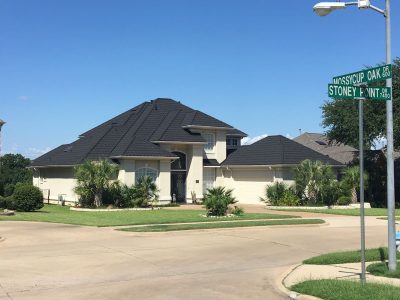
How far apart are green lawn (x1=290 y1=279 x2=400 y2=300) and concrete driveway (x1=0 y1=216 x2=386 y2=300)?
0.56 metres

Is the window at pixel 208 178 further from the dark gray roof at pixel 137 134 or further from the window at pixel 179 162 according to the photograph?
the dark gray roof at pixel 137 134

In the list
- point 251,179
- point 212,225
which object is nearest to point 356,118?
point 251,179

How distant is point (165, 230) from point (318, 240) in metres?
5.54

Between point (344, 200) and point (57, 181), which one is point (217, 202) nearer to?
point (344, 200)

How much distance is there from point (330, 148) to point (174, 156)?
2746cm

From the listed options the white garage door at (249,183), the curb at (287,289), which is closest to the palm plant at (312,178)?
the white garage door at (249,183)

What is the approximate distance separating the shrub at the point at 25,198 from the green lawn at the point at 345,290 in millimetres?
22611

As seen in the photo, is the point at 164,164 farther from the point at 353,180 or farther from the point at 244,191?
the point at 353,180

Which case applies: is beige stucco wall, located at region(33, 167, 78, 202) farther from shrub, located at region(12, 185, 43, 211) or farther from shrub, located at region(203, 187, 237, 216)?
shrub, located at region(203, 187, 237, 216)

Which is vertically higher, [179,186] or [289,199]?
[179,186]

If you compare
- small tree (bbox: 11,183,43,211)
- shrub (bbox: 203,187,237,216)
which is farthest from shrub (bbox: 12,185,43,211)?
shrub (bbox: 203,187,237,216)

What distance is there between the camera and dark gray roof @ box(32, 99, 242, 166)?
120 ft

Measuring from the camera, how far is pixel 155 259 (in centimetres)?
1339

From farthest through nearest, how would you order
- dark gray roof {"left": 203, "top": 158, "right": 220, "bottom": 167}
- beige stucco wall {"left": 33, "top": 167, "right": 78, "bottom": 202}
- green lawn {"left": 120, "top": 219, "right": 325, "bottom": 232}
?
dark gray roof {"left": 203, "top": 158, "right": 220, "bottom": 167} → beige stucco wall {"left": 33, "top": 167, "right": 78, "bottom": 202} → green lawn {"left": 120, "top": 219, "right": 325, "bottom": 232}
